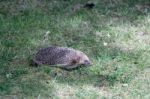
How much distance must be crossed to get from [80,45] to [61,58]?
0.96 meters

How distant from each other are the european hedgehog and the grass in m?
0.09

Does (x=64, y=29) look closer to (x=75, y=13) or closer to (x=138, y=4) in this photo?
(x=75, y=13)

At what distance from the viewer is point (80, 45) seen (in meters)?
7.15

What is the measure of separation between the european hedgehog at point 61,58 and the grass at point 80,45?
9 centimetres

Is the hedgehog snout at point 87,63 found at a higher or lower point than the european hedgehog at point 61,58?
lower

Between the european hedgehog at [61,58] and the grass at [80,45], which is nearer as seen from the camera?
the grass at [80,45]

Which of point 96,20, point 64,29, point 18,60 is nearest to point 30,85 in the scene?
point 18,60

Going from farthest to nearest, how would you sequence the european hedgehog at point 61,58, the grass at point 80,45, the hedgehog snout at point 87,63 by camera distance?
the hedgehog snout at point 87,63, the european hedgehog at point 61,58, the grass at point 80,45

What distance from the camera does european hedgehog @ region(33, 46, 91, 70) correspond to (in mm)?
6254

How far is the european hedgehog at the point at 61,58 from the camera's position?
6254 millimetres

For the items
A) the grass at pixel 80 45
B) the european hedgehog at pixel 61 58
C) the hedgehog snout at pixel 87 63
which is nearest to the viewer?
the grass at pixel 80 45

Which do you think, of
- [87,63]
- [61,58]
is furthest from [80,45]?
[61,58]

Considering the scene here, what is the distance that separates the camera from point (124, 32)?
25.0 feet

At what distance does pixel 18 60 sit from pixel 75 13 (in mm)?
2169
